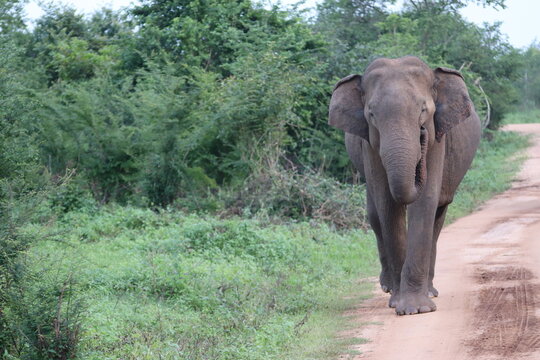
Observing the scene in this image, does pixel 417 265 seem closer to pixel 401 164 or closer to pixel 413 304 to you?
pixel 413 304

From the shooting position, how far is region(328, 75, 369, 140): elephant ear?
8.89 metres

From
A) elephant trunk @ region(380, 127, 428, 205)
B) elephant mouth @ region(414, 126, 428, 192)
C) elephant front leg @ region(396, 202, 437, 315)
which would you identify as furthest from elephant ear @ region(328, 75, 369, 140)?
elephant front leg @ region(396, 202, 437, 315)

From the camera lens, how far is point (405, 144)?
796 cm

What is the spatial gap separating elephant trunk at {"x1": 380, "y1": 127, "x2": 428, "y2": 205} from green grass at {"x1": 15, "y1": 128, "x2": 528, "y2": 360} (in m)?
1.34

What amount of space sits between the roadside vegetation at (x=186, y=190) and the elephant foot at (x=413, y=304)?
0.61 meters

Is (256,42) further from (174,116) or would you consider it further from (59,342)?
(59,342)

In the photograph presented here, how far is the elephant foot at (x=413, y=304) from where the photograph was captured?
27.5ft

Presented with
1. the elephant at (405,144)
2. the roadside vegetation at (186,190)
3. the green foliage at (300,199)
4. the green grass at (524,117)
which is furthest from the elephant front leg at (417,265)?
the green grass at (524,117)

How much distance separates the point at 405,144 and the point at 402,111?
0.33 m

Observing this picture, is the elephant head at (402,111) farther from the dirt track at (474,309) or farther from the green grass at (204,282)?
the green grass at (204,282)

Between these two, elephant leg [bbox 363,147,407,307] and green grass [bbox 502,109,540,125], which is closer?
elephant leg [bbox 363,147,407,307]

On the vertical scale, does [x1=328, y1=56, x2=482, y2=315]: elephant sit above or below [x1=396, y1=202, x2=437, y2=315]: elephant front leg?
above

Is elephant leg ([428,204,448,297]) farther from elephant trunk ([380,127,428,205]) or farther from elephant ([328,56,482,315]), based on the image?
elephant trunk ([380,127,428,205])

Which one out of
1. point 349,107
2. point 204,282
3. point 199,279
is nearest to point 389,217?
point 349,107
